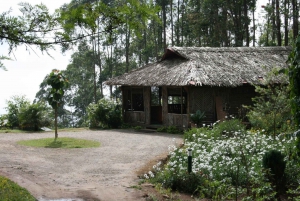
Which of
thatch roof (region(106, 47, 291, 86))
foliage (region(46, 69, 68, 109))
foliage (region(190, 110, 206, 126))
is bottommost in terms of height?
foliage (region(190, 110, 206, 126))

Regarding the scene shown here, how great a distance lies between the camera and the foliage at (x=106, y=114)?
2136 cm

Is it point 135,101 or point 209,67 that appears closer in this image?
point 209,67

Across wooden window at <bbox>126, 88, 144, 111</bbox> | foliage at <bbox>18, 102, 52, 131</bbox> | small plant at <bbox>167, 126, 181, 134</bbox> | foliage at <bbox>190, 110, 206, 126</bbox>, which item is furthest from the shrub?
foliage at <bbox>18, 102, 52, 131</bbox>

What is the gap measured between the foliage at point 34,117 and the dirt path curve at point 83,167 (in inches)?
130

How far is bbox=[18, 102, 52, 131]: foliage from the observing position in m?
20.0

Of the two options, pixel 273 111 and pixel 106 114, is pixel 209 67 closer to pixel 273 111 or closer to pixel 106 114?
pixel 106 114

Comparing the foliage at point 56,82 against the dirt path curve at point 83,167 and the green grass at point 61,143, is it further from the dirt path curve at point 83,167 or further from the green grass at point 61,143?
the dirt path curve at point 83,167

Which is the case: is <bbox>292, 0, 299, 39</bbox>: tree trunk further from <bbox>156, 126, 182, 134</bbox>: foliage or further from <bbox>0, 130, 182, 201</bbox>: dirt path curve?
<bbox>0, 130, 182, 201</bbox>: dirt path curve

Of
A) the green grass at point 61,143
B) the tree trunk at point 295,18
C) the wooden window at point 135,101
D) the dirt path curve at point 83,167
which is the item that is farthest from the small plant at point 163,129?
the tree trunk at point 295,18

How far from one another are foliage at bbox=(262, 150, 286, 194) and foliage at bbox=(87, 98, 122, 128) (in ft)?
45.5

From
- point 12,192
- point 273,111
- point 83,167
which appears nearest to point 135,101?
point 273,111

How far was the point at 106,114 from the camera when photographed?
70.3ft

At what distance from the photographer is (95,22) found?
240 inches

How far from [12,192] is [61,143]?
25.8 ft
